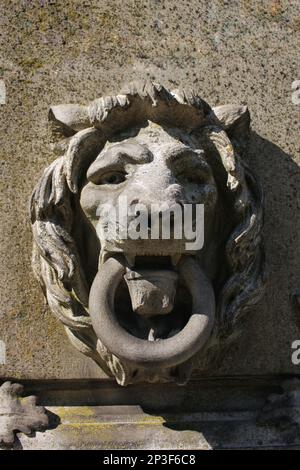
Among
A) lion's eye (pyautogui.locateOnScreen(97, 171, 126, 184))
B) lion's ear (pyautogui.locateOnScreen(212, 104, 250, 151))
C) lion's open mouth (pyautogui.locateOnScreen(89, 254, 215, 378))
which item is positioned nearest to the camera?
lion's open mouth (pyautogui.locateOnScreen(89, 254, 215, 378))

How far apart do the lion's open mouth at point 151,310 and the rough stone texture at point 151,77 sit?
0.75 feet

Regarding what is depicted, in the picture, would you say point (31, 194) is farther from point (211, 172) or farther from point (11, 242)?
point (211, 172)

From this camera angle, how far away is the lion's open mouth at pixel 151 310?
6.34 feet

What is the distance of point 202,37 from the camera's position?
2334 mm

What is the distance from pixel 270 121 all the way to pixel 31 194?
596mm

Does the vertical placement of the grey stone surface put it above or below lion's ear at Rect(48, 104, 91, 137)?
below

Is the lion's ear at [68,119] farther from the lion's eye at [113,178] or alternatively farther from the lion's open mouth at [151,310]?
the lion's open mouth at [151,310]

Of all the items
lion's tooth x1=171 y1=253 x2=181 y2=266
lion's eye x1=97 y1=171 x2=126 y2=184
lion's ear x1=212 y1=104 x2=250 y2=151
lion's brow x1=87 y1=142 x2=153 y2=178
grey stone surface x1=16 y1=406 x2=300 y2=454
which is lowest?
grey stone surface x1=16 y1=406 x2=300 y2=454

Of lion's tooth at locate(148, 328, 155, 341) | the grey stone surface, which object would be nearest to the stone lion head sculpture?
lion's tooth at locate(148, 328, 155, 341)

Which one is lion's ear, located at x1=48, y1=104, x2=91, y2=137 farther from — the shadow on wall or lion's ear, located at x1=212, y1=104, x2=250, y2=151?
the shadow on wall

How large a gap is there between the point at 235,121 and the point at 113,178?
321 millimetres

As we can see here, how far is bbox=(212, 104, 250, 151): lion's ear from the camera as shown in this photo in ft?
7.13

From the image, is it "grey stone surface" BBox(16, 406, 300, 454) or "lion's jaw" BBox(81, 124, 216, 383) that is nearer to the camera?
"lion's jaw" BBox(81, 124, 216, 383)

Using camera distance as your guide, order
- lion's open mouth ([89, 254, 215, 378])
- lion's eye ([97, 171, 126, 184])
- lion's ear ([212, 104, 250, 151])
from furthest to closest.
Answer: lion's ear ([212, 104, 250, 151]) → lion's eye ([97, 171, 126, 184]) → lion's open mouth ([89, 254, 215, 378])
